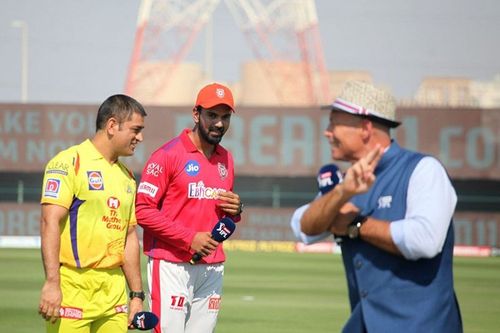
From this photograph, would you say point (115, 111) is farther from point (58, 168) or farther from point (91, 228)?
point (91, 228)

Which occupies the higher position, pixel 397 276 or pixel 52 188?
pixel 52 188

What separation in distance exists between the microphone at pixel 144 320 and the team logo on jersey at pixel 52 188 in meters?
0.90

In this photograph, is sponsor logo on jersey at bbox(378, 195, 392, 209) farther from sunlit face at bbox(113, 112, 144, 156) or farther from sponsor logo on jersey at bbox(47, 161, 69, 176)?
sunlit face at bbox(113, 112, 144, 156)

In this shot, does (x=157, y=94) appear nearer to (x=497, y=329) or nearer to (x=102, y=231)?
(x=497, y=329)

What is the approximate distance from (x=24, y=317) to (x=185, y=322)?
23.2 feet

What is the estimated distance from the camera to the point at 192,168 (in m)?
7.89

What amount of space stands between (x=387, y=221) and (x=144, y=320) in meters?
2.65

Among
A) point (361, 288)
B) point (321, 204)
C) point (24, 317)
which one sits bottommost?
point (24, 317)

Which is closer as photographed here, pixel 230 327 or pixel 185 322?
pixel 185 322

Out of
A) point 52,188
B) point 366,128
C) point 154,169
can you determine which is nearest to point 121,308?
point 52,188

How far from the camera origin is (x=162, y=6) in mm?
93438

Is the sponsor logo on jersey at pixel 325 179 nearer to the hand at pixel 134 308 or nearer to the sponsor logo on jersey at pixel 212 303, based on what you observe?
the hand at pixel 134 308

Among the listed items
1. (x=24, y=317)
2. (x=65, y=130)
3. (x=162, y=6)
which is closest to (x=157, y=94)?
(x=162, y=6)

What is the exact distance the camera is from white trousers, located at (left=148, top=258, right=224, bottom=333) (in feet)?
25.5
